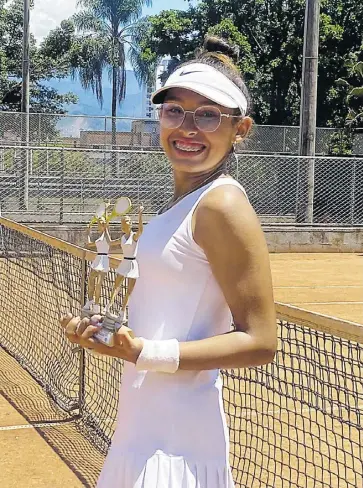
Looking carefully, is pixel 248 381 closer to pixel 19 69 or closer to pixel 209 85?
pixel 209 85

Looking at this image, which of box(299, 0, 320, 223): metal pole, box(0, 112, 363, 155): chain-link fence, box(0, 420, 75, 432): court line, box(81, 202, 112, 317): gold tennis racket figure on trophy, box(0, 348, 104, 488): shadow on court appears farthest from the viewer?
box(0, 112, 363, 155): chain-link fence

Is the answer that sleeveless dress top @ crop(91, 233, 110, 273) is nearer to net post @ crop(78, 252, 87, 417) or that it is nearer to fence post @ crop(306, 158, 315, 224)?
net post @ crop(78, 252, 87, 417)

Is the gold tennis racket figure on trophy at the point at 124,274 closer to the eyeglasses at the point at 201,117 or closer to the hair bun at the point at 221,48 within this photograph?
the eyeglasses at the point at 201,117

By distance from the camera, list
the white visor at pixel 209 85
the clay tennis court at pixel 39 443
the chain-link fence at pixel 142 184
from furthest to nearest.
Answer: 1. the chain-link fence at pixel 142 184
2. the clay tennis court at pixel 39 443
3. the white visor at pixel 209 85

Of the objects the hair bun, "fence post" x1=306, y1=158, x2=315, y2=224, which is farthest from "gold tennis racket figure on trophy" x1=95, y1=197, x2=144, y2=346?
"fence post" x1=306, y1=158, x2=315, y2=224

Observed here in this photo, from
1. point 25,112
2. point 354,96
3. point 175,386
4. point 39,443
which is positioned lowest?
point 39,443

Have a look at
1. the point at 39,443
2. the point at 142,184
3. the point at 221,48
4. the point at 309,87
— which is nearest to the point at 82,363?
the point at 39,443

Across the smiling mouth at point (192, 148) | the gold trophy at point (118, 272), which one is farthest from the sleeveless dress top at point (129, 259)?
the smiling mouth at point (192, 148)

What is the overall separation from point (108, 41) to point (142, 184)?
4139 cm

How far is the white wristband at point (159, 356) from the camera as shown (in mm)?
2121

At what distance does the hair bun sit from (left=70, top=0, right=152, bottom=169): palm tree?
178 ft

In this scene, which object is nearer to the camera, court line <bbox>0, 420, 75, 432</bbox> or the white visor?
the white visor

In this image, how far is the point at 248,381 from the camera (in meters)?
4.54

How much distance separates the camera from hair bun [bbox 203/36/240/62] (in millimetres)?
2560
